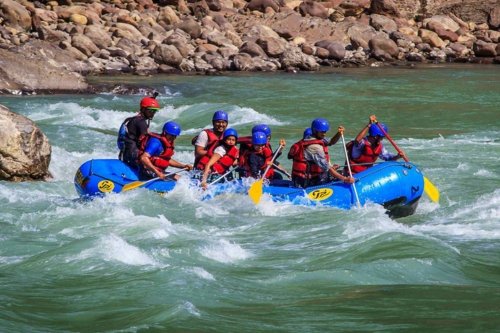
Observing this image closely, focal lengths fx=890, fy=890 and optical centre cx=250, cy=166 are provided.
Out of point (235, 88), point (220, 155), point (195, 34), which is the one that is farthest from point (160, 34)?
point (220, 155)

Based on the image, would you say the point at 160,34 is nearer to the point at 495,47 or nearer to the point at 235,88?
the point at 235,88

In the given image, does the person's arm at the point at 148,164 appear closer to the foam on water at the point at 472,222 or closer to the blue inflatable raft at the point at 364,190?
the blue inflatable raft at the point at 364,190

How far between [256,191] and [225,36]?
2126 cm

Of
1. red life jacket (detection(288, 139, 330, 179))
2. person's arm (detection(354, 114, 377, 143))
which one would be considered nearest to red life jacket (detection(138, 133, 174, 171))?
red life jacket (detection(288, 139, 330, 179))

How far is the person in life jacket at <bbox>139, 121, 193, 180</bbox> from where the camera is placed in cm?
1038

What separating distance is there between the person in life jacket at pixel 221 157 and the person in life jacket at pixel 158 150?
283mm

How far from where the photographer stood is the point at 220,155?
10.3 m

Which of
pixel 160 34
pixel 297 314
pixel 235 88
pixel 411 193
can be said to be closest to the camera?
pixel 297 314

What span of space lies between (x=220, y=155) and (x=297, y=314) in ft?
13.8

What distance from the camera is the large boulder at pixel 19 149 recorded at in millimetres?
11141

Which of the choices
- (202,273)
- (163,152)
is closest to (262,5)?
(163,152)

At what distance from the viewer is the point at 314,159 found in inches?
397

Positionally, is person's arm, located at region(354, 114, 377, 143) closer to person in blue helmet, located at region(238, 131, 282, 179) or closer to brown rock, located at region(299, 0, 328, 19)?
person in blue helmet, located at region(238, 131, 282, 179)

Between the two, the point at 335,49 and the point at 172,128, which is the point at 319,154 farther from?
the point at 335,49
